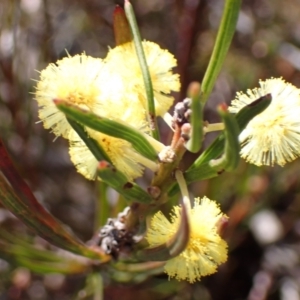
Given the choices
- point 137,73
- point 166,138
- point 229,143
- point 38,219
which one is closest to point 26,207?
point 38,219

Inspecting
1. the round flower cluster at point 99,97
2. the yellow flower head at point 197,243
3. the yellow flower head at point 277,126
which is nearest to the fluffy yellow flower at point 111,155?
the round flower cluster at point 99,97

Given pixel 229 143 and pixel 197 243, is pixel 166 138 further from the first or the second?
pixel 229 143

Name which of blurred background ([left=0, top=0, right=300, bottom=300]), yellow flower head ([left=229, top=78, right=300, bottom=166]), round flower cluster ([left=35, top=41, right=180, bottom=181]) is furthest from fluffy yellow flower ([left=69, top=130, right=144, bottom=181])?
blurred background ([left=0, top=0, right=300, bottom=300])

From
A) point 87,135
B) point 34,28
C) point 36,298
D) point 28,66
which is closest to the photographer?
point 87,135

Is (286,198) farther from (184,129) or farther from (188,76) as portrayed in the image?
(184,129)

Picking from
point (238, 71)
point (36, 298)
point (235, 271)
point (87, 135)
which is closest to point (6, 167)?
point (87, 135)

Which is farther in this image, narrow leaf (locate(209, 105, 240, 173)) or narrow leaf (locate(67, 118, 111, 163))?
narrow leaf (locate(67, 118, 111, 163))

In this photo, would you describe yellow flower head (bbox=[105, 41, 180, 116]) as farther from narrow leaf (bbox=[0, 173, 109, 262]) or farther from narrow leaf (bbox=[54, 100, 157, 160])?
narrow leaf (bbox=[0, 173, 109, 262])
